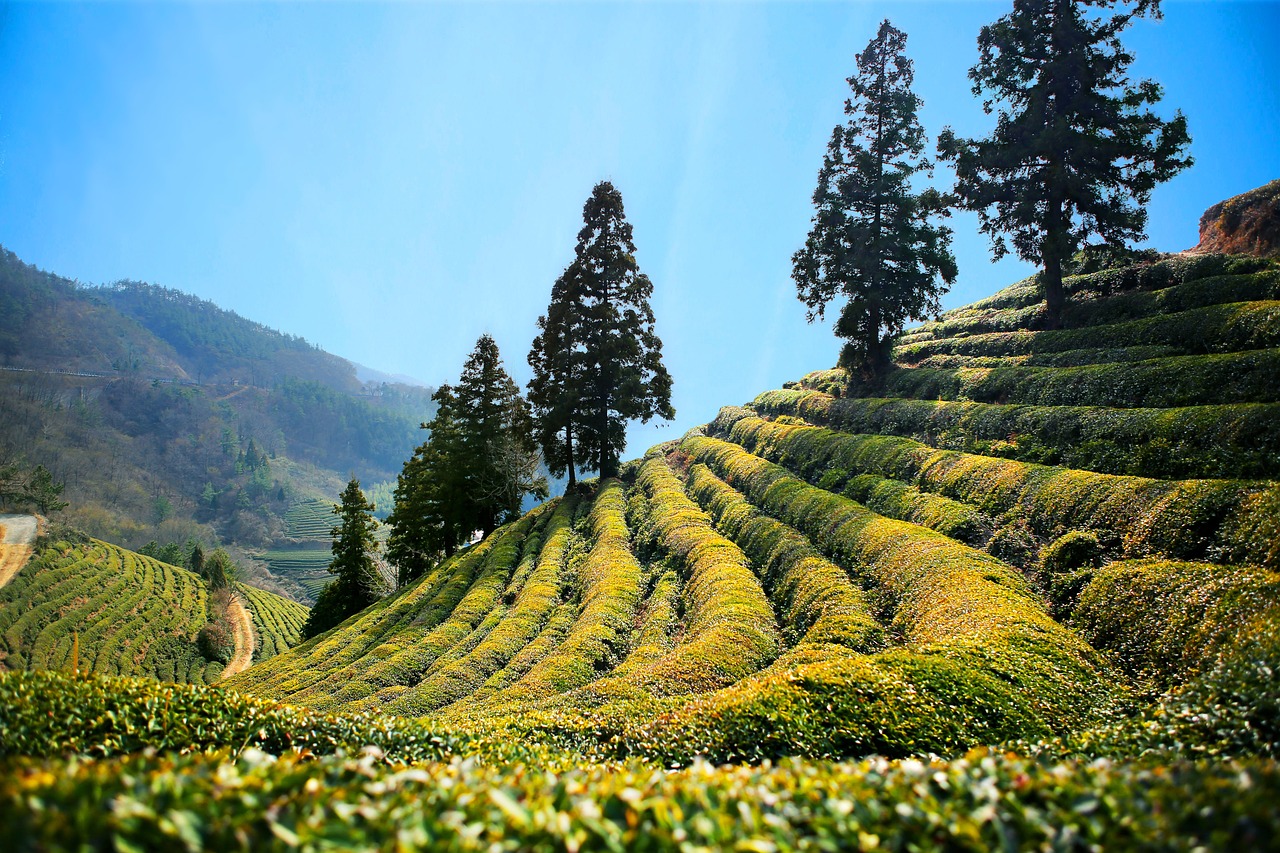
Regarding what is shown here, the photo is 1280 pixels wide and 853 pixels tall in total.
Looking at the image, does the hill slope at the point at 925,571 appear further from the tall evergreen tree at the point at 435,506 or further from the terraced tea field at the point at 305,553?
the terraced tea field at the point at 305,553

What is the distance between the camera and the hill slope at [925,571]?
7.78 m

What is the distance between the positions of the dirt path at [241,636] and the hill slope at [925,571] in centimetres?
4304

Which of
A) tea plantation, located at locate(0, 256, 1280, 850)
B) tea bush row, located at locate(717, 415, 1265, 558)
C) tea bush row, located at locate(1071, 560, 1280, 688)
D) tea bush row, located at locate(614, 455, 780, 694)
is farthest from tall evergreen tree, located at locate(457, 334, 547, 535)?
tea bush row, located at locate(1071, 560, 1280, 688)

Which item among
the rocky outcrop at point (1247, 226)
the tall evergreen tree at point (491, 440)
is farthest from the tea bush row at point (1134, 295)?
the tall evergreen tree at point (491, 440)

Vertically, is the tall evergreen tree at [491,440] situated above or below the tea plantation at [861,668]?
above

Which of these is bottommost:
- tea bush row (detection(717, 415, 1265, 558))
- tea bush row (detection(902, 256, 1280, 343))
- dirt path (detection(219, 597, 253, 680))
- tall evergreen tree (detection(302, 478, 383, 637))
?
dirt path (detection(219, 597, 253, 680))

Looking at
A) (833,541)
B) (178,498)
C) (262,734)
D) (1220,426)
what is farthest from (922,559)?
(178,498)

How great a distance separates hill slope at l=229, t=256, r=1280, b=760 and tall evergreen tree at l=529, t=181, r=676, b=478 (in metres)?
7.85

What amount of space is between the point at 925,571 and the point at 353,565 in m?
40.1

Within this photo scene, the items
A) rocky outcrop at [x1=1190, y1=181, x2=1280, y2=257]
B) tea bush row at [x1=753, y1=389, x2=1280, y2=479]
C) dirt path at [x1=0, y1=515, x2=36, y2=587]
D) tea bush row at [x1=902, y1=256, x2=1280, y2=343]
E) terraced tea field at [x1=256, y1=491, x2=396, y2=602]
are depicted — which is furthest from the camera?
terraced tea field at [x1=256, y1=491, x2=396, y2=602]

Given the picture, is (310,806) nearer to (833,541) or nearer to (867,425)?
(833,541)

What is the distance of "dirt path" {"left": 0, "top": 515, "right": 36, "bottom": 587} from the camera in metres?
61.8

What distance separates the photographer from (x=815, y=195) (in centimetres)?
2981

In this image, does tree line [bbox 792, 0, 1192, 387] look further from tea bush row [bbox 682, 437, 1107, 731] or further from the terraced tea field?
the terraced tea field
